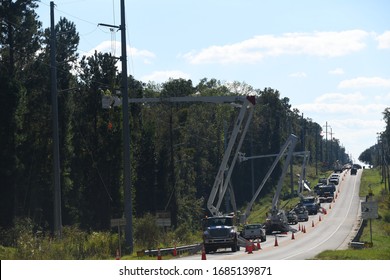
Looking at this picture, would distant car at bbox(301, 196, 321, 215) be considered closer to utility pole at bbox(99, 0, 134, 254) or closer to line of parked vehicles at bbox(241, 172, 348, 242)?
line of parked vehicles at bbox(241, 172, 348, 242)

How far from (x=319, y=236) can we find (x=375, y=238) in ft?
15.0

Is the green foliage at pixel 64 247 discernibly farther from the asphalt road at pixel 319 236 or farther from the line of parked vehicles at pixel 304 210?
the line of parked vehicles at pixel 304 210

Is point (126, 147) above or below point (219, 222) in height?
above

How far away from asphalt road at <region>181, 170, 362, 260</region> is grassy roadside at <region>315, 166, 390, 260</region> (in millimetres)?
1279

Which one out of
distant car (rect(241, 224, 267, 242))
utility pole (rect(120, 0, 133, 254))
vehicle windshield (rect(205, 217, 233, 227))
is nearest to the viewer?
utility pole (rect(120, 0, 133, 254))

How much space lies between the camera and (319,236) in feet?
198

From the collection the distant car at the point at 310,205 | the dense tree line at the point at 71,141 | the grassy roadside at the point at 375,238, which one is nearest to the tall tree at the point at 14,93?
the dense tree line at the point at 71,141

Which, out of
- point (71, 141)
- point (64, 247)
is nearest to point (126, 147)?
point (64, 247)

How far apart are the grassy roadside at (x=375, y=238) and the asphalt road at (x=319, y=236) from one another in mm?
1279

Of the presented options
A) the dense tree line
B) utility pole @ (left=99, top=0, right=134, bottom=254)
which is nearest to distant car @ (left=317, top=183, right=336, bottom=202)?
the dense tree line

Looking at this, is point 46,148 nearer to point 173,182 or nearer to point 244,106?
point 173,182

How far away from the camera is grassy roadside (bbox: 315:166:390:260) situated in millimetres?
31500

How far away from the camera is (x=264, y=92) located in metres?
150

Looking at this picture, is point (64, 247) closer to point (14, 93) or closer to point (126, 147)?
point (126, 147)
